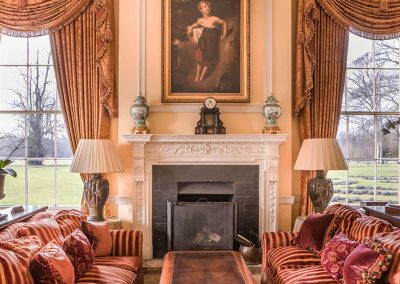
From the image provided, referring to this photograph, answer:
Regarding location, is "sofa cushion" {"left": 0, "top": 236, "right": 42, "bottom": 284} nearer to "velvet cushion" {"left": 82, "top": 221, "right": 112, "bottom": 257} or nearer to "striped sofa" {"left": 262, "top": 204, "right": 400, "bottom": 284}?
"velvet cushion" {"left": 82, "top": 221, "right": 112, "bottom": 257}

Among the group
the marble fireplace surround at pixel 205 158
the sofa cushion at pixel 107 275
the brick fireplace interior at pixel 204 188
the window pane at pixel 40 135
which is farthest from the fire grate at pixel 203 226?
the window pane at pixel 40 135

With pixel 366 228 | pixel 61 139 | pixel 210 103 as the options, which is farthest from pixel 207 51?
pixel 366 228

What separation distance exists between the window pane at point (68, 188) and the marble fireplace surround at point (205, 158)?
1.01 m

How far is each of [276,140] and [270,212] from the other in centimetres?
83

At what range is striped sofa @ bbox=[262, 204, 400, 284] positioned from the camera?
2641mm

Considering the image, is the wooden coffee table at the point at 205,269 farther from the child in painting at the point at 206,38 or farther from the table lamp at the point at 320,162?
the child in painting at the point at 206,38

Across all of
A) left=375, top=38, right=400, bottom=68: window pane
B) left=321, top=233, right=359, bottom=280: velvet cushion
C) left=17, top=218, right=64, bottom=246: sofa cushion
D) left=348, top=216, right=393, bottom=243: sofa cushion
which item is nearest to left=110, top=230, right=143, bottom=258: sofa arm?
left=17, top=218, right=64, bottom=246: sofa cushion

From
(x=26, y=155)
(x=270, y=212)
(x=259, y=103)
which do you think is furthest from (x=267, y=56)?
(x=26, y=155)

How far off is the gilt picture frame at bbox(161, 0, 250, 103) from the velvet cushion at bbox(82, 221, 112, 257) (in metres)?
1.92

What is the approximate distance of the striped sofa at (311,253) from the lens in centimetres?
264

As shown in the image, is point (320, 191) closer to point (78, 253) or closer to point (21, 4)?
point (78, 253)

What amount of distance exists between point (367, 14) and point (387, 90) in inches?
40.7

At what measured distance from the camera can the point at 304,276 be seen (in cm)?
306

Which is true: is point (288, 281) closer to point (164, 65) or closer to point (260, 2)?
point (164, 65)
